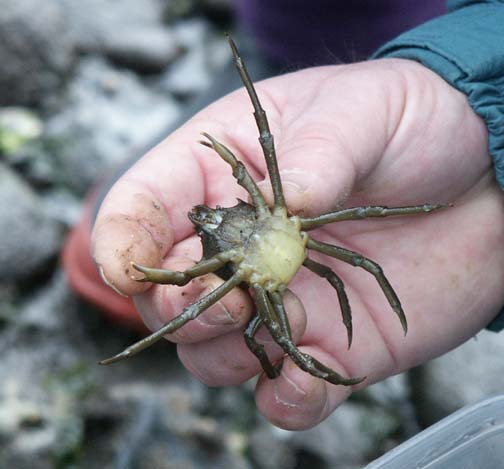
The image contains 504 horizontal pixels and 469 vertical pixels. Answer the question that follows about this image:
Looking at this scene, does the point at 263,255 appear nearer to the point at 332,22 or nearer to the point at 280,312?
the point at 280,312

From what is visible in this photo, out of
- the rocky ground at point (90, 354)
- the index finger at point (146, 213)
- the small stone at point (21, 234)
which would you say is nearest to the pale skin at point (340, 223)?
the index finger at point (146, 213)

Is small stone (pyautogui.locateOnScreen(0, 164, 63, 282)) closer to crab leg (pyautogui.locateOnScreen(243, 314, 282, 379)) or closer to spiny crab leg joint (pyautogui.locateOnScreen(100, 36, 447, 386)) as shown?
spiny crab leg joint (pyautogui.locateOnScreen(100, 36, 447, 386))

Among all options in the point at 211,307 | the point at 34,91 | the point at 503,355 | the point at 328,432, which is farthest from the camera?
the point at 34,91

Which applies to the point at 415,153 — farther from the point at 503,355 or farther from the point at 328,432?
the point at 328,432

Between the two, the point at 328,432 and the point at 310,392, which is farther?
the point at 328,432

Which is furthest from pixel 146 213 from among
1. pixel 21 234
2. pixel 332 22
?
pixel 21 234

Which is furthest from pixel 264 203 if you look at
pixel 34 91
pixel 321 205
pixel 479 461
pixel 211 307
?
pixel 34 91

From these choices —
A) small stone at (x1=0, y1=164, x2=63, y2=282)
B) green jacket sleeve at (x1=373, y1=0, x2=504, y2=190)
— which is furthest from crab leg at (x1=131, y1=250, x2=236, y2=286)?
small stone at (x1=0, y1=164, x2=63, y2=282)
